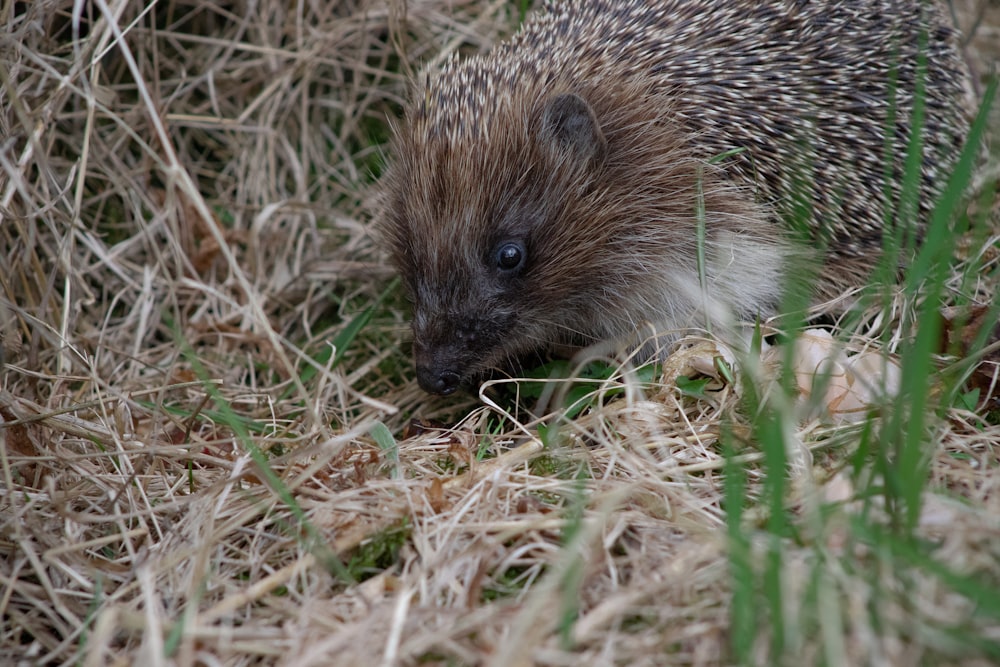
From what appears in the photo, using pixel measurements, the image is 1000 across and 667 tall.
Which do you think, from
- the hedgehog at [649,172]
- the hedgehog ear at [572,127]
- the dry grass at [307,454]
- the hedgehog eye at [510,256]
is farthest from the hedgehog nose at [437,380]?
the hedgehog ear at [572,127]

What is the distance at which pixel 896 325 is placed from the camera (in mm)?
3686

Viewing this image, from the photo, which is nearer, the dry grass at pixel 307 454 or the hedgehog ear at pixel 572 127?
the dry grass at pixel 307 454

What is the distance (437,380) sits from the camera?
3.61m

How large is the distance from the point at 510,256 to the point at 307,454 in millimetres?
1253

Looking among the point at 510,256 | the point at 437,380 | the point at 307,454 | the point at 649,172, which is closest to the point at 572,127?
the point at 649,172

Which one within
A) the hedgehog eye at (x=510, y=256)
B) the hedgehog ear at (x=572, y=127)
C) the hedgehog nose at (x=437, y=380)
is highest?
the hedgehog ear at (x=572, y=127)

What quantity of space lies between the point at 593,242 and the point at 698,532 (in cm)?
167

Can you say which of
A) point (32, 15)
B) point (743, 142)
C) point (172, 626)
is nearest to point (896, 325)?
point (743, 142)

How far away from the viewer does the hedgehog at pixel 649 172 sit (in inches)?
144

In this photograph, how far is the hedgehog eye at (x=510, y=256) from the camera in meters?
3.65

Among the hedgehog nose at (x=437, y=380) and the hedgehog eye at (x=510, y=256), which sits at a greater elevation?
the hedgehog eye at (x=510, y=256)

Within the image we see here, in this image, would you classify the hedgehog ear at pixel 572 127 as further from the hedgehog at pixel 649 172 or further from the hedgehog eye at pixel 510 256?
the hedgehog eye at pixel 510 256

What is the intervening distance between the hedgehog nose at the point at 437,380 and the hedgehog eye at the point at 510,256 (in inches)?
18.9

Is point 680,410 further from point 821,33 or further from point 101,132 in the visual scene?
point 101,132
